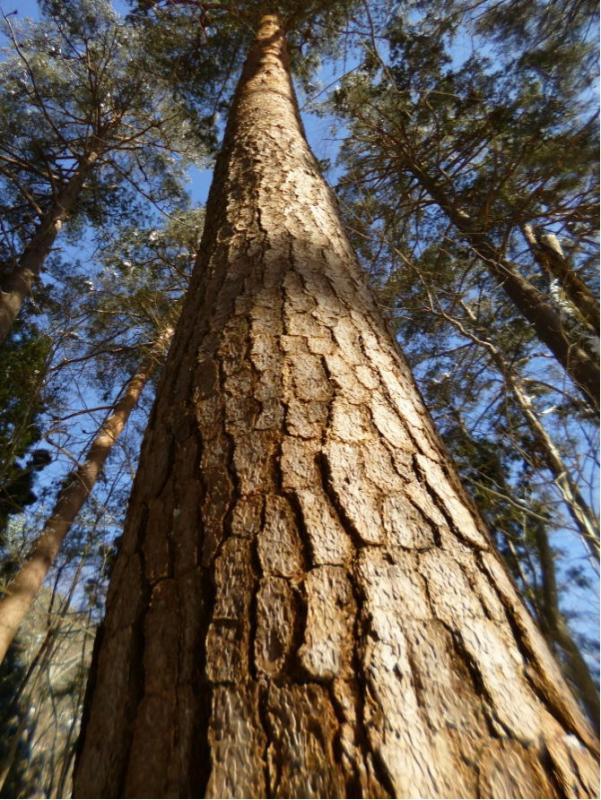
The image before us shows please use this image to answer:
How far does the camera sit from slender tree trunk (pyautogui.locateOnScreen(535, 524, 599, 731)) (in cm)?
410

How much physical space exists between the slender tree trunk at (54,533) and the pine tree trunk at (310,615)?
10.8ft

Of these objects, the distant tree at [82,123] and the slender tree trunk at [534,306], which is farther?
the distant tree at [82,123]

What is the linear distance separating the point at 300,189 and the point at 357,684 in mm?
1650

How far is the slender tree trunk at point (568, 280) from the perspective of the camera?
13.1 feet

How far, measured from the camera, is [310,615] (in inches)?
22.5

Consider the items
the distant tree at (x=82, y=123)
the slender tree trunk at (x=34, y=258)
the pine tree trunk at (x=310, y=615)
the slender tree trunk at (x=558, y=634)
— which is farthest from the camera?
the distant tree at (x=82, y=123)

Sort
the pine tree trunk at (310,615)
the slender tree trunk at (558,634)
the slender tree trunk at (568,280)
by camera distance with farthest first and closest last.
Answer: the slender tree trunk at (558,634) → the slender tree trunk at (568,280) → the pine tree trunk at (310,615)

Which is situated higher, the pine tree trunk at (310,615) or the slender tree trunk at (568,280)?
the slender tree trunk at (568,280)

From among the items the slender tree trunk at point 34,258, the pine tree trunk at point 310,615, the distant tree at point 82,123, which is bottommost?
the pine tree trunk at point 310,615

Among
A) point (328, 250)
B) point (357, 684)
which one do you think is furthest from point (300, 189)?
point (357, 684)

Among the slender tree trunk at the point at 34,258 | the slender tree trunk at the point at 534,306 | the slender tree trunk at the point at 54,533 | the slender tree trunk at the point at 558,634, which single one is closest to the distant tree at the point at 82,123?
the slender tree trunk at the point at 34,258

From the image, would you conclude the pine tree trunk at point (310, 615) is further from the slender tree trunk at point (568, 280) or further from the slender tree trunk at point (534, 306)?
the slender tree trunk at point (568, 280)

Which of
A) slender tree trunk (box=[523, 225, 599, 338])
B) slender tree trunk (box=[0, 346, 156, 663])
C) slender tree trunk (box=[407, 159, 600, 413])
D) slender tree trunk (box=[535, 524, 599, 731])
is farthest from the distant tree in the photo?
slender tree trunk (box=[535, 524, 599, 731])

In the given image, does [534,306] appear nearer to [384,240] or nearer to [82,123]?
[384,240]
